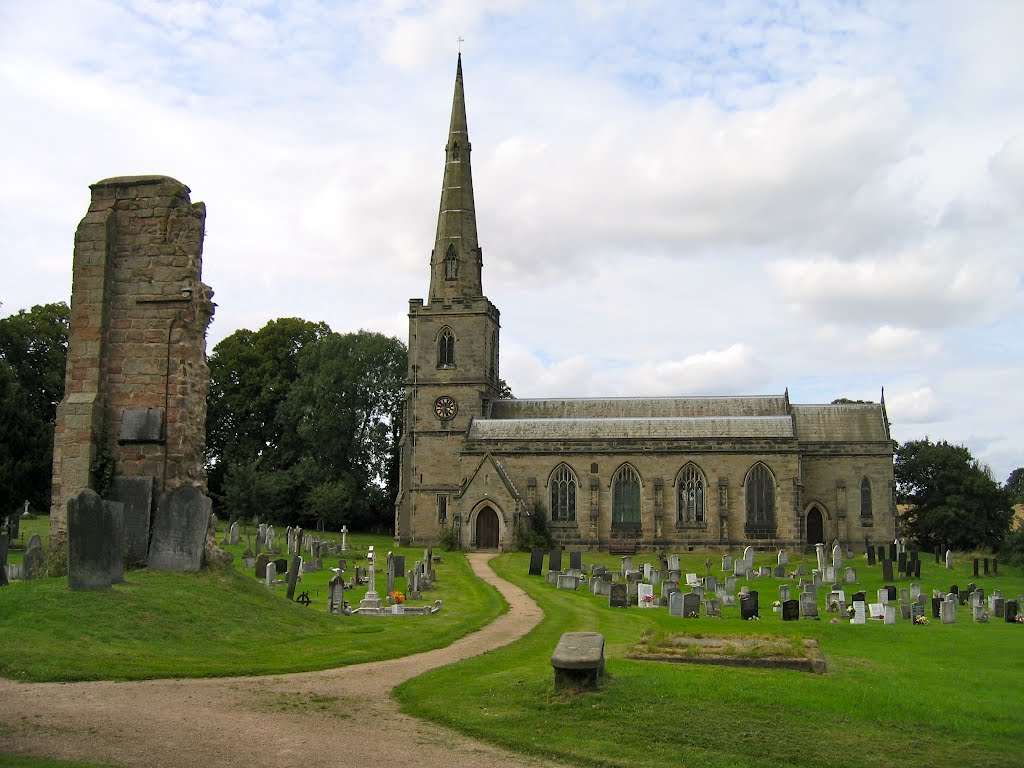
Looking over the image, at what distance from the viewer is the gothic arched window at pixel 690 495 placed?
47125mm

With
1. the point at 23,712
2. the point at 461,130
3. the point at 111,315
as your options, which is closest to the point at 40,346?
the point at 461,130

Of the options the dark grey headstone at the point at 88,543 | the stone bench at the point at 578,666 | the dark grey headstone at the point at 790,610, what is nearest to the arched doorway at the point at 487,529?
the dark grey headstone at the point at 790,610

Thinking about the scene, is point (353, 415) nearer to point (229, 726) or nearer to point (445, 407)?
point (445, 407)

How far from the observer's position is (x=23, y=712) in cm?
934

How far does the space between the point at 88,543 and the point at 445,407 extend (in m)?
37.4

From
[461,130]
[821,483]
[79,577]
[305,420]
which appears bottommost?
[79,577]

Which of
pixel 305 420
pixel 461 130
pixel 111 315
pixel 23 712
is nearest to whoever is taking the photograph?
pixel 23 712

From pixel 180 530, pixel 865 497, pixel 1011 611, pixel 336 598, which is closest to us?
pixel 180 530

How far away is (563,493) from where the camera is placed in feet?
158

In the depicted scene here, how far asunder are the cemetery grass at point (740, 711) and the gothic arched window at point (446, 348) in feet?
124

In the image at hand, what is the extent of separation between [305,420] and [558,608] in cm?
3854

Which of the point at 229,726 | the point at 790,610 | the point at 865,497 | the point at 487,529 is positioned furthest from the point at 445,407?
the point at 229,726

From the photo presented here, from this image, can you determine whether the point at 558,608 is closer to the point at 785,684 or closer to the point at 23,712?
the point at 785,684

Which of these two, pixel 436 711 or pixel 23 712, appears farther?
pixel 436 711
